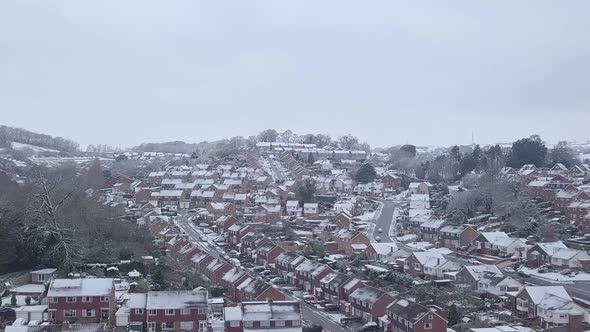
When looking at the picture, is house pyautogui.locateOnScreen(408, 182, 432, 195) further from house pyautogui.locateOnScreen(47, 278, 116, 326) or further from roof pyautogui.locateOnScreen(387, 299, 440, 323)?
house pyautogui.locateOnScreen(47, 278, 116, 326)

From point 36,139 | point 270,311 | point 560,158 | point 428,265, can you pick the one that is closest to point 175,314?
point 270,311

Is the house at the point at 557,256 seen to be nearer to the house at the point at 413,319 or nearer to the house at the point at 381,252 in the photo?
the house at the point at 381,252

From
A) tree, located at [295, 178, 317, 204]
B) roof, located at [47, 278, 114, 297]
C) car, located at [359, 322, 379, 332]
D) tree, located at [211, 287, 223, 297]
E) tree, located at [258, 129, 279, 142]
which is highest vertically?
tree, located at [258, 129, 279, 142]

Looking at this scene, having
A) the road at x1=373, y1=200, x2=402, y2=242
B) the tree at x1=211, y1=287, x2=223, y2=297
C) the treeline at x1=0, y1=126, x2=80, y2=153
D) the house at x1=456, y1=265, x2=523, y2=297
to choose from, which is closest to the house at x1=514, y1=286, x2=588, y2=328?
the house at x1=456, y1=265, x2=523, y2=297

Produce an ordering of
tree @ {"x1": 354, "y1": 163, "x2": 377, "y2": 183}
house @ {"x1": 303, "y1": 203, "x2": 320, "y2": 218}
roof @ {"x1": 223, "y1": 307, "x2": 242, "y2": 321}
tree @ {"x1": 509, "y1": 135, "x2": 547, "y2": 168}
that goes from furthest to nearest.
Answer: tree @ {"x1": 354, "y1": 163, "x2": 377, "y2": 183}, tree @ {"x1": 509, "y1": 135, "x2": 547, "y2": 168}, house @ {"x1": 303, "y1": 203, "x2": 320, "y2": 218}, roof @ {"x1": 223, "y1": 307, "x2": 242, "y2": 321}

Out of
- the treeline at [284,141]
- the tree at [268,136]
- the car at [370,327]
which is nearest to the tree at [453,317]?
the car at [370,327]

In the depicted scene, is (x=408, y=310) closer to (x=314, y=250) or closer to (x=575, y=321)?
(x=575, y=321)
